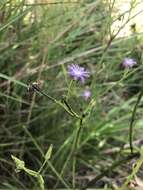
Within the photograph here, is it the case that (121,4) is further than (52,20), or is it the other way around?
(52,20)

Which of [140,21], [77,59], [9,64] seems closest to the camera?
[140,21]

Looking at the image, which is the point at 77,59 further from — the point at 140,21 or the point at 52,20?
the point at 140,21

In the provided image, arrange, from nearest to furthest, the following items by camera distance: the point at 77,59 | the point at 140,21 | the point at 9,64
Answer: the point at 140,21, the point at 9,64, the point at 77,59

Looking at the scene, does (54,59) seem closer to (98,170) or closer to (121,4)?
(121,4)

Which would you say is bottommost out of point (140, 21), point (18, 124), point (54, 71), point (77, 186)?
point (77, 186)

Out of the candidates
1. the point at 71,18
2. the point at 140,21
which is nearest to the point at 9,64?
the point at 71,18

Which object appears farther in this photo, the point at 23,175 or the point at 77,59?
the point at 77,59

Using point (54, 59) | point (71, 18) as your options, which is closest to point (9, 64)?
point (54, 59)

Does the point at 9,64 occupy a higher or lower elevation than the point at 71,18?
lower

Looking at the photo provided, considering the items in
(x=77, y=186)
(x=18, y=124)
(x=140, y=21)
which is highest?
(x=140, y=21)
